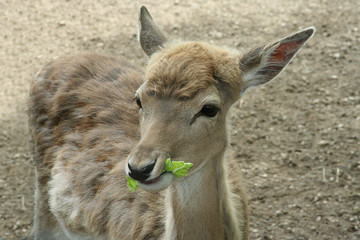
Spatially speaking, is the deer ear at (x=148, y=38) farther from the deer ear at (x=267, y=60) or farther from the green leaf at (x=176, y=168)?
the green leaf at (x=176, y=168)

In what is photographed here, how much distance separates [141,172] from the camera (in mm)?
3547

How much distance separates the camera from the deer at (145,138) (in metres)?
3.90

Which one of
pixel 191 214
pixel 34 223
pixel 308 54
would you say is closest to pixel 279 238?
pixel 191 214

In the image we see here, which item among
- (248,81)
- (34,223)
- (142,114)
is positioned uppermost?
(142,114)

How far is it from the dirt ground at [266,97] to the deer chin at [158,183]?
40.4 inches

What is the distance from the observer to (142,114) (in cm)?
409

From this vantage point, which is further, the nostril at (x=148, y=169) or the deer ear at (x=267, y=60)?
the deer ear at (x=267, y=60)

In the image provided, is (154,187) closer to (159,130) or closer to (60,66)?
(159,130)

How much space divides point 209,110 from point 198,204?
670 mm

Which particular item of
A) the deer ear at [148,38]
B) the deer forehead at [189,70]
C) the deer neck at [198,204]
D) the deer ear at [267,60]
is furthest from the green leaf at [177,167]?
the deer ear at [148,38]

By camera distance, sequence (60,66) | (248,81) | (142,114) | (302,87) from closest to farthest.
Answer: (142,114)
(248,81)
(60,66)
(302,87)

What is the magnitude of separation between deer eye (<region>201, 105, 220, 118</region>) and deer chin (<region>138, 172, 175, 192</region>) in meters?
0.52

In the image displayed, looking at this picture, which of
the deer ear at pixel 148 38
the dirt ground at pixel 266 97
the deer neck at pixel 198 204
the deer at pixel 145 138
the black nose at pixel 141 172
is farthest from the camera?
the dirt ground at pixel 266 97

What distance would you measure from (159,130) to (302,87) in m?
4.15
